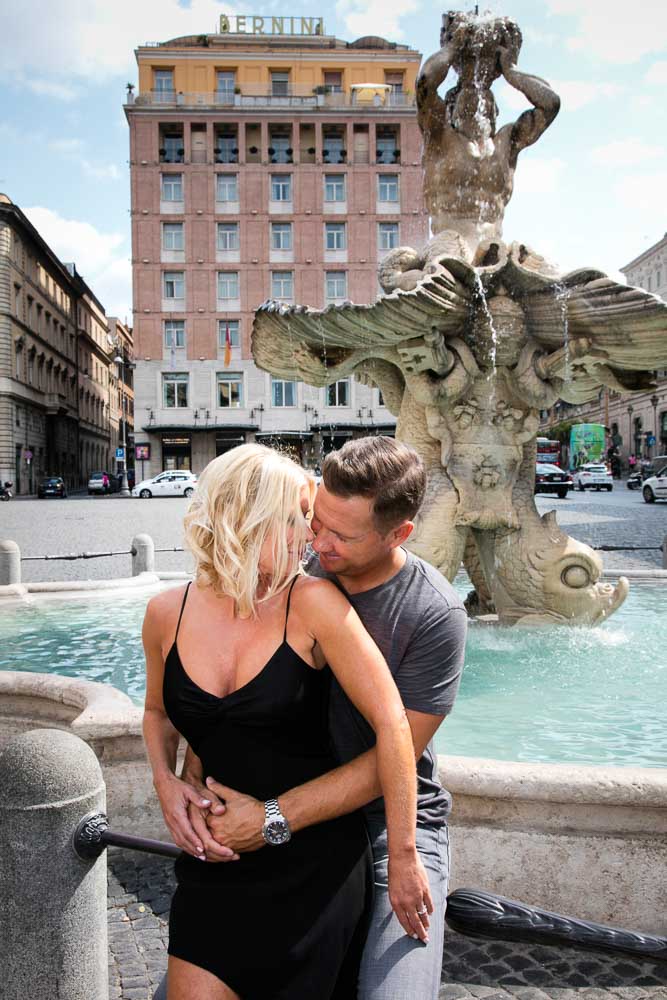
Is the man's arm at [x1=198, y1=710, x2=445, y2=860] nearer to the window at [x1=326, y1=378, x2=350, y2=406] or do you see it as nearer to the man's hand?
the man's hand

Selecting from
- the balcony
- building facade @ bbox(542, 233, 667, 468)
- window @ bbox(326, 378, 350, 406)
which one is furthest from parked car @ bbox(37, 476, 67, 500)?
building facade @ bbox(542, 233, 667, 468)

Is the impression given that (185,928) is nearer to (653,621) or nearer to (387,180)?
(653,621)

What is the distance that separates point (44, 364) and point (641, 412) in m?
39.2

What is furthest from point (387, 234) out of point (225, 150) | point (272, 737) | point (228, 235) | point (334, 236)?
point (272, 737)

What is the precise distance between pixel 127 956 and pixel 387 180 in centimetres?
4892

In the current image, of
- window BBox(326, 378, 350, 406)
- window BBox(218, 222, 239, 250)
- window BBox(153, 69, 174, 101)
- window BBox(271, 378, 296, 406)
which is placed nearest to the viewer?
window BBox(326, 378, 350, 406)

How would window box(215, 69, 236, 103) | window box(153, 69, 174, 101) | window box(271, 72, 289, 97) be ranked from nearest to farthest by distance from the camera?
window box(153, 69, 174, 101) → window box(271, 72, 289, 97) → window box(215, 69, 236, 103)

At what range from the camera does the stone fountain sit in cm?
576

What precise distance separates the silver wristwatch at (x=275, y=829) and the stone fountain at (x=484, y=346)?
409cm

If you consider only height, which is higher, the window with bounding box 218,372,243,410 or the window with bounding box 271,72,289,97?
the window with bounding box 271,72,289,97

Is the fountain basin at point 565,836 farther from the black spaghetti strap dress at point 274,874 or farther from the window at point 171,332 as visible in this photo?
the window at point 171,332

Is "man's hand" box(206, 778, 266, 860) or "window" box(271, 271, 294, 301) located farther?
"window" box(271, 271, 294, 301)

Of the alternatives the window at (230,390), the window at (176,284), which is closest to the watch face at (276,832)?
the window at (230,390)

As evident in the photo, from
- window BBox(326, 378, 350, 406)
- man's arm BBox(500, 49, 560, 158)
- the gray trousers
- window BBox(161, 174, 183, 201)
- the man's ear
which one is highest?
window BBox(161, 174, 183, 201)
